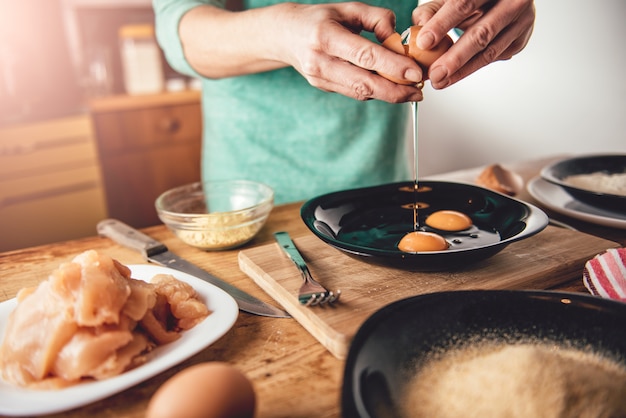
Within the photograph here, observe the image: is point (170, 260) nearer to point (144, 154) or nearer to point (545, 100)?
point (144, 154)

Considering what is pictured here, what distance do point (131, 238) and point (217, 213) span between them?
228 mm

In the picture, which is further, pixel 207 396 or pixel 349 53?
pixel 349 53

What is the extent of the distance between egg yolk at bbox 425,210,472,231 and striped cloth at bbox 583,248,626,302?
0.28m

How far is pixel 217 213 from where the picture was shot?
1.26 metres

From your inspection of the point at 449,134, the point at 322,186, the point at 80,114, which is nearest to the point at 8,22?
the point at 80,114

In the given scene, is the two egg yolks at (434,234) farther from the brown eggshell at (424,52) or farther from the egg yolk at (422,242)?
the brown eggshell at (424,52)

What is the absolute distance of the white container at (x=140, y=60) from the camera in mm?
3914

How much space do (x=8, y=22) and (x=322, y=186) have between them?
2.98m

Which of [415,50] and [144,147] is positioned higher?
[415,50]

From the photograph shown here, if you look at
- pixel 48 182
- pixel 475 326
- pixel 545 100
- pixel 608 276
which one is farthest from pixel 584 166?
pixel 48 182

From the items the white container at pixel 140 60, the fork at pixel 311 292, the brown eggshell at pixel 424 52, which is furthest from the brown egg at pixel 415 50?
the white container at pixel 140 60

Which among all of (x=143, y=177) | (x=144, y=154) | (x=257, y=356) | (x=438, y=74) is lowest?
(x=143, y=177)

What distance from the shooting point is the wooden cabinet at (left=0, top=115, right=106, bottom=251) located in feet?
11.0

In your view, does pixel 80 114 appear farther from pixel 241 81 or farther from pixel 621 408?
pixel 621 408
